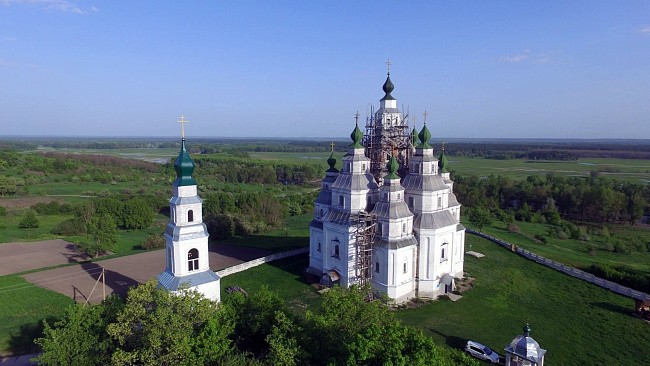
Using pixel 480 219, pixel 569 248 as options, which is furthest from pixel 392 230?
pixel 569 248

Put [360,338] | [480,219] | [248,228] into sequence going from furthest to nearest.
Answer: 1. [480,219]
2. [248,228]
3. [360,338]

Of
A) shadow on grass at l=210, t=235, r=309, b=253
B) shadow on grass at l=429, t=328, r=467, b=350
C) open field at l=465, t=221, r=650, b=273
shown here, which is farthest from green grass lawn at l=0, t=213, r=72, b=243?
open field at l=465, t=221, r=650, b=273

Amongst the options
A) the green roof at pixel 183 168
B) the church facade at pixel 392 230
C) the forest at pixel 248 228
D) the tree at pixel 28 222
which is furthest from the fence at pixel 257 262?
the tree at pixel 28 222

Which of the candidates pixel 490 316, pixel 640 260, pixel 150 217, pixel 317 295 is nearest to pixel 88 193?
pixel 150 217

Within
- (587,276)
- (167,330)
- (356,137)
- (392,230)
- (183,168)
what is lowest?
(587,276)

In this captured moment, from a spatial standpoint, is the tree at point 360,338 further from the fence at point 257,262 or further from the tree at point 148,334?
the fence at point 257,262

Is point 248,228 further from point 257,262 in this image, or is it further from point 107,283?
point 107,283
